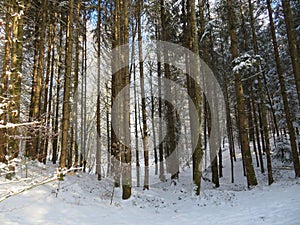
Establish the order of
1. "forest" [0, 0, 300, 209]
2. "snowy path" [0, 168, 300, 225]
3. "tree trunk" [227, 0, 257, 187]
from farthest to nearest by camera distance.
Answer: "tree trunk" [227, 0, 257, 187]
"forest" [0, 0, 300, 209]
"snowy path" [0, 168, 300, 225]

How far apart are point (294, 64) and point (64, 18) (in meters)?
12.4

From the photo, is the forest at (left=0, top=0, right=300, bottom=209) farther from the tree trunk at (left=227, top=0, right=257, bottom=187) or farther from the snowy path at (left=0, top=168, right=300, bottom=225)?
the snowy path at (left=0, top=168, right=300, bottom=225)

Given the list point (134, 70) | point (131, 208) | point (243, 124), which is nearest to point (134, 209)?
point (131, 208)

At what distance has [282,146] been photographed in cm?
1472

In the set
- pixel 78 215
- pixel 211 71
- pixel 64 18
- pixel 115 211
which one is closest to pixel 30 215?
pixel 78 215

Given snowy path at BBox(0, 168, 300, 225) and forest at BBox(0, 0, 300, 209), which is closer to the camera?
snowy path at BBox(0, 168, 300, 225)

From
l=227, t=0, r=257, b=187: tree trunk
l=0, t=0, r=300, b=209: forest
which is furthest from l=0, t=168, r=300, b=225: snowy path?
l=227, t=0, r=257, b=187: tree trunk

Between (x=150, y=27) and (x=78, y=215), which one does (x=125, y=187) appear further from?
(x=150, y=27)

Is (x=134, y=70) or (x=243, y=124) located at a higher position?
(x=134, y=70)

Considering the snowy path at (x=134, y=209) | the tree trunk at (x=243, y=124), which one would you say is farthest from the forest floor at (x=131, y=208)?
the tree trunk at (x=243, y=124)

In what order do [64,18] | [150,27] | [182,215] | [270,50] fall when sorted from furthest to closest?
1. [270,50]
2. [150,27]
3. [64,18]
4. [182,215]

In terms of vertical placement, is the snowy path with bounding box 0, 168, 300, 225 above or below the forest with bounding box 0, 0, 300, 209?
below

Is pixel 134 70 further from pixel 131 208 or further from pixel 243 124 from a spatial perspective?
pixel 131 208

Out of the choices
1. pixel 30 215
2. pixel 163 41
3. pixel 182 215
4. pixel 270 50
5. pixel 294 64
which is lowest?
pixel 182 215
